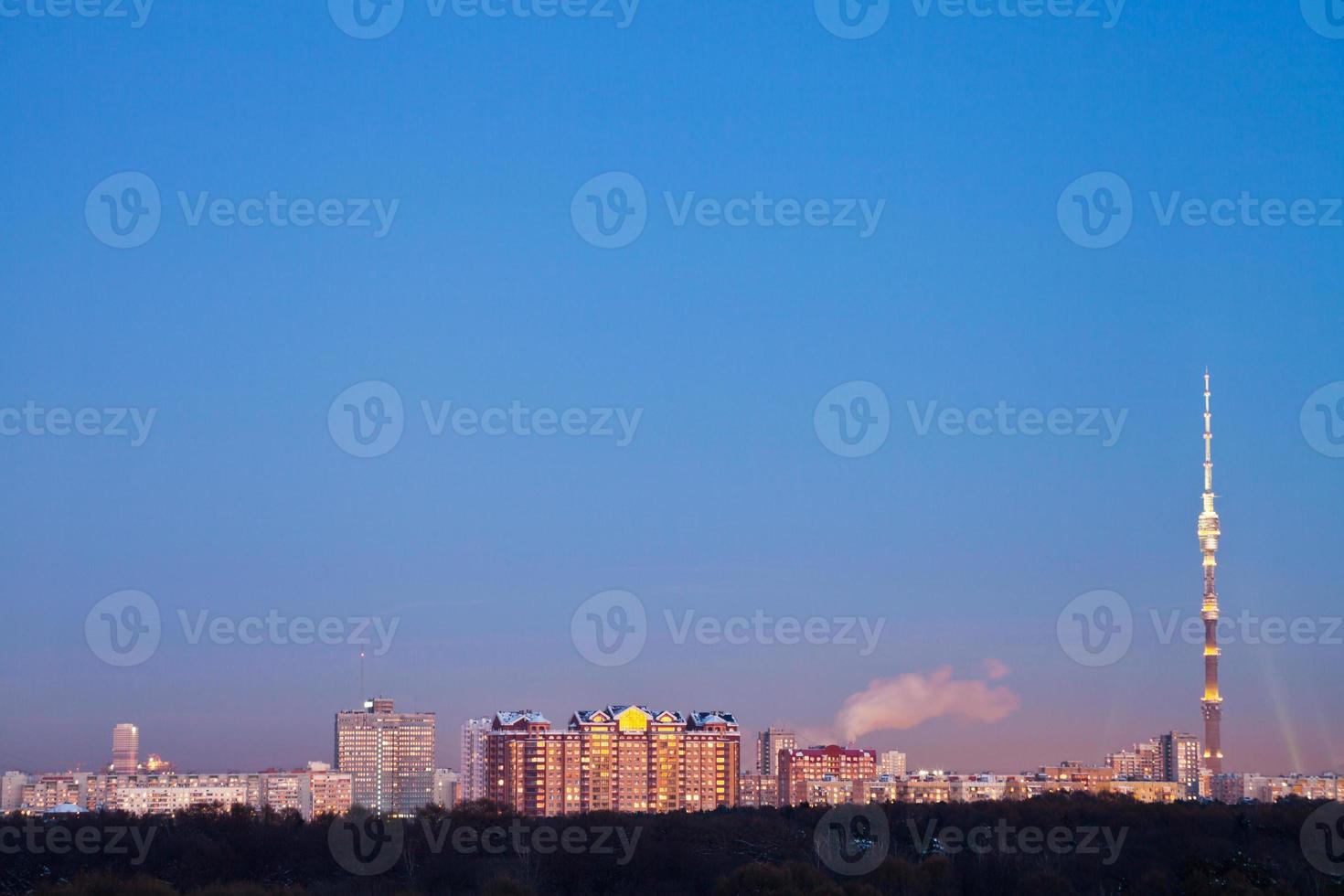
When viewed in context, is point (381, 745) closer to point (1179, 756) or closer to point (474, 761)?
point (474, 761)

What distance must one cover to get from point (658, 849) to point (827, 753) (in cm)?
7333

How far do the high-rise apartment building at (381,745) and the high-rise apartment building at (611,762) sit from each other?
123 feet

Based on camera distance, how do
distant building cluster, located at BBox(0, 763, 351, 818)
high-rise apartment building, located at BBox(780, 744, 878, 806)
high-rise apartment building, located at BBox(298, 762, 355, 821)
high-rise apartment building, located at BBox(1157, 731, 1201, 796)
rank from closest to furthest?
1. distant building cluster, located at BBox(0, 763, 351, 818)
2. high-rise apartment building, located at BBox(298, 762, 355, 821)
3. high-rise apartment building, located at BBox(780, 744, 878, 806)
4. high-rise apartment building, located at BBox(1157, 731, 1201, 796)

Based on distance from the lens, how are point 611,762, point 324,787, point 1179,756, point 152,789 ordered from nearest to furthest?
1. point 152,789
2. point 611,762
3. point 324,787
4. point 1179,756

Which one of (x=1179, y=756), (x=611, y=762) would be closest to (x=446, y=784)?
(x=611, y=762)

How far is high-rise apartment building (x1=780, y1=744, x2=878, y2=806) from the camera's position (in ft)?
327

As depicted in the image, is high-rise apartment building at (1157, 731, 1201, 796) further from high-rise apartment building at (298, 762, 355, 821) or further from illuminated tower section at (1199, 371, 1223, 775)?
high-rise apartment building at (298, 762, 355, 821)

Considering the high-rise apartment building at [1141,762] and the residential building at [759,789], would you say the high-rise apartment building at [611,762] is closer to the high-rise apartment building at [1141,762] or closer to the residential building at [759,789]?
the residential building at [759,789]

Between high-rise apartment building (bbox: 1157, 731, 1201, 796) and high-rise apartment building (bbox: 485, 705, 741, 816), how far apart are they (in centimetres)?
5042

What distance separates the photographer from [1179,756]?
125688 millimetres

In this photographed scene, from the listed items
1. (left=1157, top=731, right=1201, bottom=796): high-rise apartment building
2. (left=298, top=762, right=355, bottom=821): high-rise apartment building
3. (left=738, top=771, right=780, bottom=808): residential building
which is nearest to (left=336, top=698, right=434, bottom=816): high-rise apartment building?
(left=298, top=762, right=355, bottom=821): high-rise apartment building

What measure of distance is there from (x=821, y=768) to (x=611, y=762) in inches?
773

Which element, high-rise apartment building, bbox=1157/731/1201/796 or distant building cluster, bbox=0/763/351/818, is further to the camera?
high-rise apartment building, bbox=1157/731/1201/796

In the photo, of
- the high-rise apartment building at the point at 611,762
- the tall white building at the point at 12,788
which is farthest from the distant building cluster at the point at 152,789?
the high-rise apartment building at the point at 611,762
